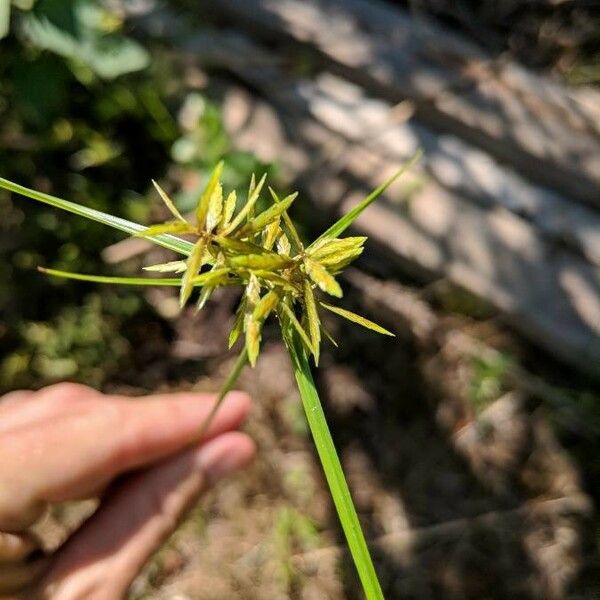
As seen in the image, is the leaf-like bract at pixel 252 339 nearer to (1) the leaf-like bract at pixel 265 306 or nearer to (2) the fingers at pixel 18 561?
(1) the leaf-like bract at pixel 265 306

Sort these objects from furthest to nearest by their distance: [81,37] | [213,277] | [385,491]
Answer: [385,491] → [81,37] → [213,277]

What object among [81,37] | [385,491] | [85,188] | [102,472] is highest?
[81,37]

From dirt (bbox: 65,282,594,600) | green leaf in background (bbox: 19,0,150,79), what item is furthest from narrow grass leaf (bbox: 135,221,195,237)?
dirt (bbox: 65,282,594,600)

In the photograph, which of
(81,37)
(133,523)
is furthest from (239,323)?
(81,37)

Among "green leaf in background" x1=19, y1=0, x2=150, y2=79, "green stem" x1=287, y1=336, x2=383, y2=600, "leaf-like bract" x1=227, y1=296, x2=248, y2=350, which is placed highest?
"leaf-like bract" x1=227, y1=296, x2=248, y2=350

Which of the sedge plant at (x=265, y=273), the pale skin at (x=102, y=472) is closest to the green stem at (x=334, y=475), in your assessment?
the sedge plant at (x=265, y=273)

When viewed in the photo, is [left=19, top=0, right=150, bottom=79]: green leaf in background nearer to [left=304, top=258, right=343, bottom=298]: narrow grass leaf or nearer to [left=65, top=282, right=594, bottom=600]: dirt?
[left=65, top=282, right=594, bottom=600]: dirt

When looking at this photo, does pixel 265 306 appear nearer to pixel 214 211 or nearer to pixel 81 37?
pixel 214 211

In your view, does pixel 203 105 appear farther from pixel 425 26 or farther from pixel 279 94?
pixel 425 26
